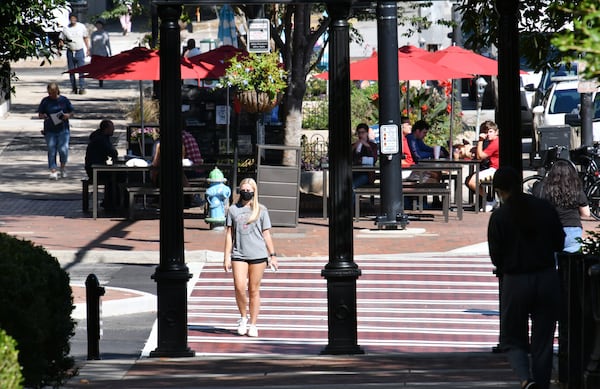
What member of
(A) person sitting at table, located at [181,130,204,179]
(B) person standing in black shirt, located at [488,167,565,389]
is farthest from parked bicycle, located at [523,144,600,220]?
(B) person standing in black shirt, located at [488,167,565,389]

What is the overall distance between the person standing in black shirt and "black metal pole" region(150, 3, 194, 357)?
347 centimetres

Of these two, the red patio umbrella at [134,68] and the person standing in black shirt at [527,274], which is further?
the red patio umbrella at [134,68]

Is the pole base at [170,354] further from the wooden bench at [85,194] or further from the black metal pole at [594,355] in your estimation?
the wooden bench at [85,194]

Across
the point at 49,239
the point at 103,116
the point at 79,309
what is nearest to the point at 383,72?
the point at 49,239

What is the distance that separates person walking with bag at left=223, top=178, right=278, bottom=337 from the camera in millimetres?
13250

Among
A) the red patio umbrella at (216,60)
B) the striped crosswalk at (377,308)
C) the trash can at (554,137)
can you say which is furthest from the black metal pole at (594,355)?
the trash can at (554,137)

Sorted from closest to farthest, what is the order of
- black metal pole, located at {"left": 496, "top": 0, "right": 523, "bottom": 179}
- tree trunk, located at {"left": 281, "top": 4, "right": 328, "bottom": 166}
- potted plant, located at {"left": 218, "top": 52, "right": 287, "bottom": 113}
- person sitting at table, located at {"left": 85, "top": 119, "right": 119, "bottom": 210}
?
black metal pole, located at {"left": 496, "top": 0, "right": 523, "bottom": 179} < potted plant, located at {"left": 218, "top": 52, "right": 287, "bottom": 113} < person sitting at table, located at {"left": 85, "top": 119, "right": 119, "bottom": 210} < tree trunk, located at {"left": 281, "top": 4, "right": 328, "bottom": 166}

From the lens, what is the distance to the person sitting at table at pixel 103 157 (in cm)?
2167

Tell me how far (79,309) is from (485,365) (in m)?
5.62

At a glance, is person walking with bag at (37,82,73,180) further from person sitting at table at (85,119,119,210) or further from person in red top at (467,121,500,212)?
person in red top at (467,121,500,212)

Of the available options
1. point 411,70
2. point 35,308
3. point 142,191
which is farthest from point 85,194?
point 35,308

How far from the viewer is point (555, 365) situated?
10.3 metres

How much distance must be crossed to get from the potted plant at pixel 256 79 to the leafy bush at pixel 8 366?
48.1 ft

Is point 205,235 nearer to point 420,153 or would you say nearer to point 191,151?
point 191,151
